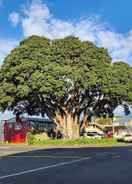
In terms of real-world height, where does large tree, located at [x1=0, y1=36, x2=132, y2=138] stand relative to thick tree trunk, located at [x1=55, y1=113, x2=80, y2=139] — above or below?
above

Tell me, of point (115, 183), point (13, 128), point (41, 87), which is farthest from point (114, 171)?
point (13, 128)

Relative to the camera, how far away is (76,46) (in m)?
58.2

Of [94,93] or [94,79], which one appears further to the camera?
[94,93]

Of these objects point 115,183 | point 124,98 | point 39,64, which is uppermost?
point 39,64

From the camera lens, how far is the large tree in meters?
55.4

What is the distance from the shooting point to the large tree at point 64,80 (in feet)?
182

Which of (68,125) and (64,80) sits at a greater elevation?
(64,80)

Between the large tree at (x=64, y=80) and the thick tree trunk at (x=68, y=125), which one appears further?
the thick tree trunk at (x=68, y=125)

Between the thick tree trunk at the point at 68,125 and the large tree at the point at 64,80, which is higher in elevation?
the large tree at the point at 64,80

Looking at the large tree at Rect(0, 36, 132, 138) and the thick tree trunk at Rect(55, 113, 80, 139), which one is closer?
the large tree at Rect(0, 36, 132, 138)

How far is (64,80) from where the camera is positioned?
55.8m

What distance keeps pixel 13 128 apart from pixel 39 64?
854 inches

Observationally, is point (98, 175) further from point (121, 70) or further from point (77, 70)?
point (121, 70)

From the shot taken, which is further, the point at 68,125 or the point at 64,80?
the point at 68,125
